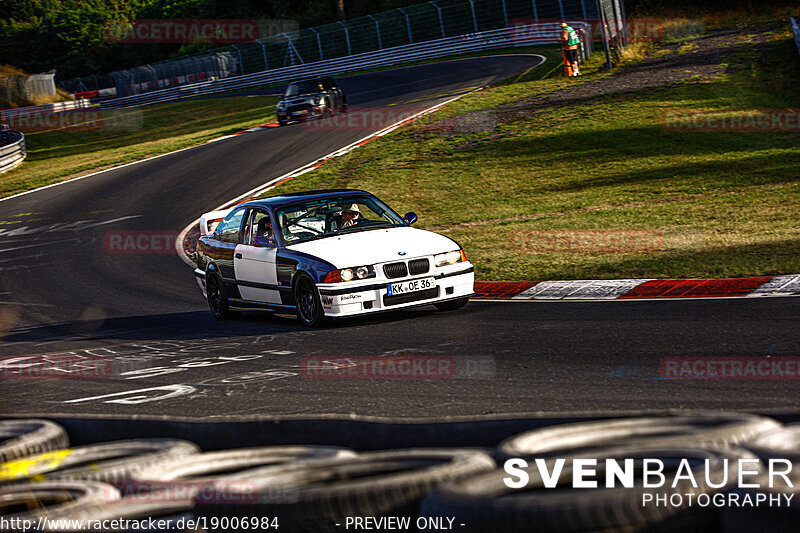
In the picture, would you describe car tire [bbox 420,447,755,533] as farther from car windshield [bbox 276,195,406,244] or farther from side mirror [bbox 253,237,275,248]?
side mirror [bbox 253,237,275,248]

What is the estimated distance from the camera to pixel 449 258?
10.1 meters

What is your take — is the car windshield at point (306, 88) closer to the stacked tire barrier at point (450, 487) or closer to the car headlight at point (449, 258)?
the car headlight at point (449, 258)

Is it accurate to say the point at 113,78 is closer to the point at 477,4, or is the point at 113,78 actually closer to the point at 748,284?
the point at 477,4

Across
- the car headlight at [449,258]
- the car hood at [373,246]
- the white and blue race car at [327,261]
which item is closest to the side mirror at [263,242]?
the white and blue race car at [327,261]

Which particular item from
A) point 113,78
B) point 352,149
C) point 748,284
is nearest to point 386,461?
point 748,284

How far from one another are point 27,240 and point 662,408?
17.8 meters

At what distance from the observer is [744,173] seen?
56.3 feet

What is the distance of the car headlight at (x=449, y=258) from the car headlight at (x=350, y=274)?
74 centimetres

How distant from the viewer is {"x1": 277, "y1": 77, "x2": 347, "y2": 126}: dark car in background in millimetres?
31547

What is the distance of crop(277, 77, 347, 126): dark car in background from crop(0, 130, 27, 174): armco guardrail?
9551mm

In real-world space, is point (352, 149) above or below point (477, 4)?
below

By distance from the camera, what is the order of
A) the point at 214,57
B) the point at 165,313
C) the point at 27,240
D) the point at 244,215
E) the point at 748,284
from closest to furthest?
the point at 748,284, the point at 244,215, the point at 165,313, the point at 27,240, the point at 214,57

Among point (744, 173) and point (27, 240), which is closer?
point (744, 173)

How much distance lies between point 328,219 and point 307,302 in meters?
1.37
